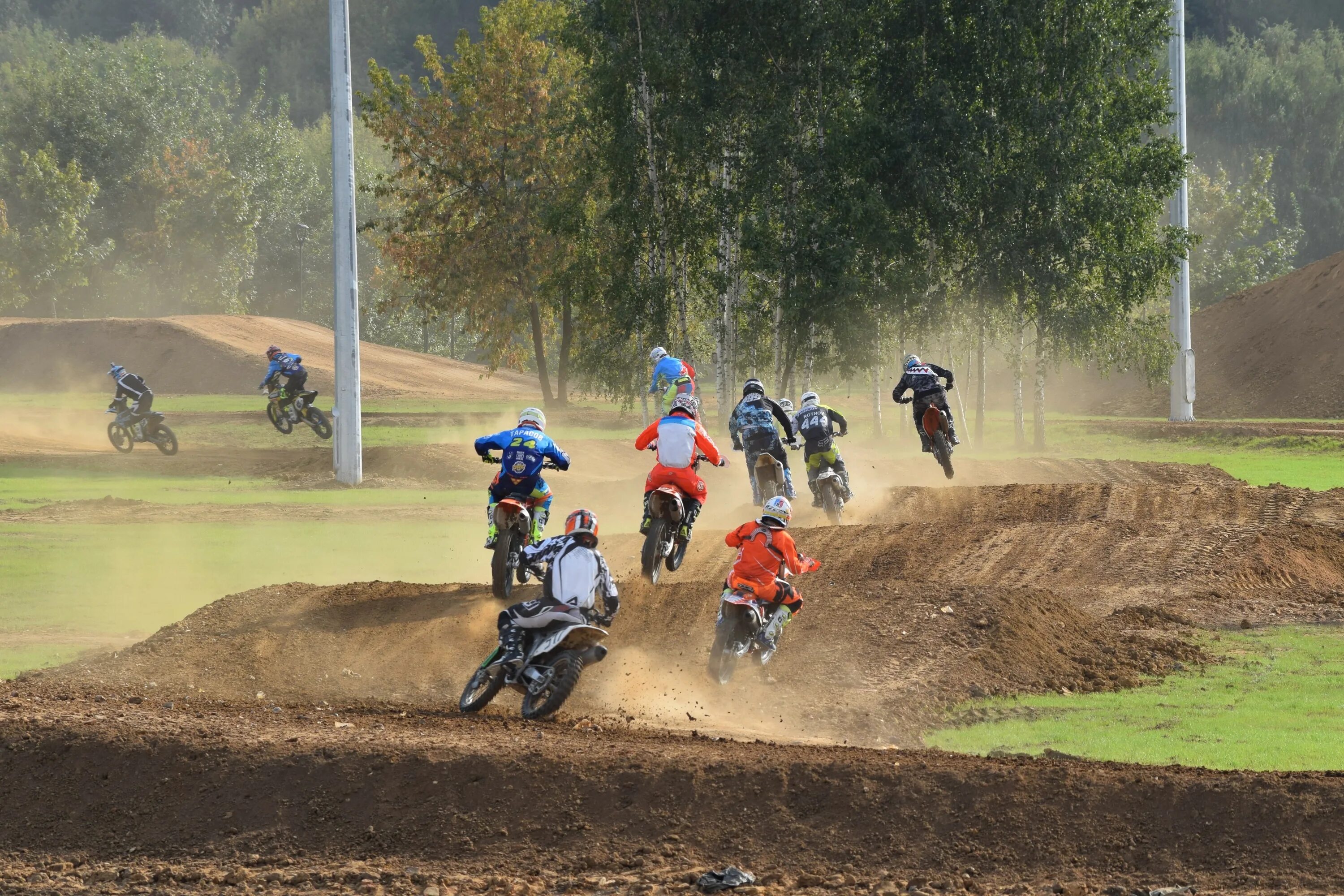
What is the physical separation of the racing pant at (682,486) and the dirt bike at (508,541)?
1.43 meters

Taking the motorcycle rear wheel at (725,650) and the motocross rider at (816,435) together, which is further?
the motocross rider at (816,435)

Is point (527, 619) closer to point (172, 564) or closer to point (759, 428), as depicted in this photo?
point (759, 428)

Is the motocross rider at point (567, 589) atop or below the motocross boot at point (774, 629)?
atop

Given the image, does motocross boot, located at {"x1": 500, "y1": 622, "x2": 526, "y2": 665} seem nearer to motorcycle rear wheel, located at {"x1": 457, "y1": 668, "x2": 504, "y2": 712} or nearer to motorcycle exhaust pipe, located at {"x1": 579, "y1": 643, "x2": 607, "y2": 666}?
motorcycle rear wheel, located at {"x1": 457, "y1": 668, "x2": 504, "y2": 712}

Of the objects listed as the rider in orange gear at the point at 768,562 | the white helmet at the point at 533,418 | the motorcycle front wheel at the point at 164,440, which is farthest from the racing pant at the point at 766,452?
the motorcycle front wheel at the point at 164,440

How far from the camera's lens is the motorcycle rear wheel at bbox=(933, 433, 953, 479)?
2380 cm

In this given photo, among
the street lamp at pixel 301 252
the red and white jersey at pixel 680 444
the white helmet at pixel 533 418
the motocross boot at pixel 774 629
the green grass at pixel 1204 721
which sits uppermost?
the street lamp at pixel 301 252

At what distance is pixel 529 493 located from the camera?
15.3 metres

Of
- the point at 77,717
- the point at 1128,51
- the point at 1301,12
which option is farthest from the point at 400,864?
the point at 1301,12

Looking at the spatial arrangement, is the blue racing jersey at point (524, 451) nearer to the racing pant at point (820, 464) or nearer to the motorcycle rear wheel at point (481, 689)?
the motorcycle rear wheel at point (481, 689)

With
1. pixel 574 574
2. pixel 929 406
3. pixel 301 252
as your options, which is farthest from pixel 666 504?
pixel 301 252

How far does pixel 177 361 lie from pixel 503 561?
191 feet

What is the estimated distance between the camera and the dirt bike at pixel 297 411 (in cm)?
3638

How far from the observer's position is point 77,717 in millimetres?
10680
